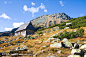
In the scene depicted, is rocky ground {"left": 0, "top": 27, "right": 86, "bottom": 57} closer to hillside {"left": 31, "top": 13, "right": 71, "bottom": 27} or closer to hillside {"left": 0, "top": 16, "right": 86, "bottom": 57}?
hillside {"left": 0, "top": 16, "right": 86, "bottom": 57}

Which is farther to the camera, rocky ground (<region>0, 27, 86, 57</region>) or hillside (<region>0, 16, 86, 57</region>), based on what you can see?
hillside (<region>0, 16, 86, 57</region>)

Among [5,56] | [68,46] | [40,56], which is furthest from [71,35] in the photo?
[5,56]

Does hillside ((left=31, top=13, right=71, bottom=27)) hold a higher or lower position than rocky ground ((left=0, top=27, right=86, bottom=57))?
higher

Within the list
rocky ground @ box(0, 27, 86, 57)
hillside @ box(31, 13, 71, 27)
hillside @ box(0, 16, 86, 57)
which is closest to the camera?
rocky ground @ box(0, 27, 86, 57)

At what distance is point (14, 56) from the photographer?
25.5 feet

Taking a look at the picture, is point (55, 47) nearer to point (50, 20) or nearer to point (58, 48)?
point (58, 48)

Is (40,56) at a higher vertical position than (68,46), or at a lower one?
lower

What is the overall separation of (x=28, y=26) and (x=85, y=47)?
2712cm

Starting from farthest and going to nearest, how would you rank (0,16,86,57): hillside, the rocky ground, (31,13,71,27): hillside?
(31,13,71,27): hillside, (0,16,86,57): hillside, the rocky ground

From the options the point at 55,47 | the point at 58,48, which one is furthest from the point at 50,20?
the point at 58,48

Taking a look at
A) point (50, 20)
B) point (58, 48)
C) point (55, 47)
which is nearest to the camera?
point (58, 48)

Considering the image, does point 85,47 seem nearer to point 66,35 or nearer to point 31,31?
point 66,35

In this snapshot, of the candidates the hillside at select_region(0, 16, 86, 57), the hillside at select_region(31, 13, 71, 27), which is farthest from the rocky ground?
the hillside at select_region(31, 13, 71, 27)

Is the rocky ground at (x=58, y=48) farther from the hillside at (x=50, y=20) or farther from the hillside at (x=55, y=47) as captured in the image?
the hillside at (x=50, y=20)
